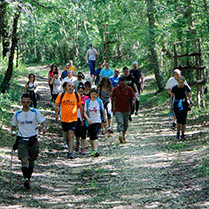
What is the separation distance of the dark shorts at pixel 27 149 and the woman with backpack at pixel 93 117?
123 inches

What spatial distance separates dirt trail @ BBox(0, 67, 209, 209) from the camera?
719 centimetres

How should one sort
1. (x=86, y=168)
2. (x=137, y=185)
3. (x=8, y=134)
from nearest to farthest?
(x=137, y=185) < (x=86, y=168) < (x=8, y=134)

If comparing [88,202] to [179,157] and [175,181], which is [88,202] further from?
[179,157]

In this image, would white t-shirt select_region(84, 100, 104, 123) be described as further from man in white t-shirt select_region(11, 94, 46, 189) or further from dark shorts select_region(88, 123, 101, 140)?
man in white t-shirt select_region(11, 94, 46, 189)

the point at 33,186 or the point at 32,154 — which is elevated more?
the point at 32,154

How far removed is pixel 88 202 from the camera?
734 cm

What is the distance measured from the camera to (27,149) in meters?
8.03

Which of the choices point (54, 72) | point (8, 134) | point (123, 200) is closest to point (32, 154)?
point (123, 200)

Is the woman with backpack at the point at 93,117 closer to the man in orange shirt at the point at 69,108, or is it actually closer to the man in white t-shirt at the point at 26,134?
the man in orange shirt at the point at 69,108

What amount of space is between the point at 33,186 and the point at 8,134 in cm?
466

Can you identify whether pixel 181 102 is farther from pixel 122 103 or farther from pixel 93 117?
pixel 93 117

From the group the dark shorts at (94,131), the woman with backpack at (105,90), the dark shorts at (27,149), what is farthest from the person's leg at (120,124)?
the dark shorts at (27,149)

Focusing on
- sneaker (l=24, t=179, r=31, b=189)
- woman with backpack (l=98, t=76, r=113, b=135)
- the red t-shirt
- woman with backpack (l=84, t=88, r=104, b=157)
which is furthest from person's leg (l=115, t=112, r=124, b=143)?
sneaker (l=24, t=179, r=31, b=189)

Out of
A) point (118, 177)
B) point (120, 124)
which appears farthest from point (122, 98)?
point (118, 177)
